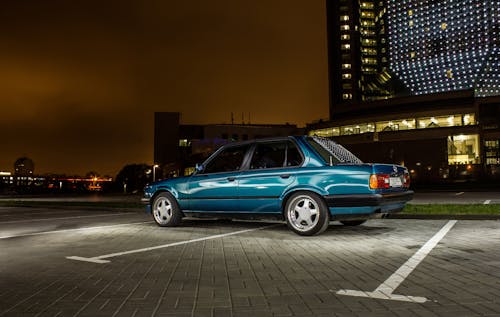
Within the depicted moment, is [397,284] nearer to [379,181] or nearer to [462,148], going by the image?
[379,181]

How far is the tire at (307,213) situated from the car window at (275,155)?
0.67m

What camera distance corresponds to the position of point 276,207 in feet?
27.1

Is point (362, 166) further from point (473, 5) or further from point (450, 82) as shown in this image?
point (473, 5)

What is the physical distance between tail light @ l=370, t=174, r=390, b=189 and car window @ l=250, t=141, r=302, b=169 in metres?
1.35

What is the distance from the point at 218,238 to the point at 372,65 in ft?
501

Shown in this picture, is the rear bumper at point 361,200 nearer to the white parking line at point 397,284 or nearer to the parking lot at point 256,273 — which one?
the parking lot at point 256,273

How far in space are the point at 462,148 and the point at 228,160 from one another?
2760 inches

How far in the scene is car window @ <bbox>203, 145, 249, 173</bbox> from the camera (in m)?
9.06

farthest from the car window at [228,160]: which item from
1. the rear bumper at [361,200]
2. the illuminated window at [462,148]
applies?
the illuminated window at [462,148]

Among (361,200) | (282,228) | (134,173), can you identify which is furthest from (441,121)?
(134,173)

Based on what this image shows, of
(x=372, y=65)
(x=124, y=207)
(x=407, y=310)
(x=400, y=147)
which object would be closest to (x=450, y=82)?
(x=372, y=65)

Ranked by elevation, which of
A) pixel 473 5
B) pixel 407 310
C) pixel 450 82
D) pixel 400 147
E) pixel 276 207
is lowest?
pixel 407 310

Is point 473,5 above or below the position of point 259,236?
above

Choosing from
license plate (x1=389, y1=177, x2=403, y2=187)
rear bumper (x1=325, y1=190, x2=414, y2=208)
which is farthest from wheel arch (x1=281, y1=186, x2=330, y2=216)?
license plate (x1=389, y1=177, x2=403, y2=187)
